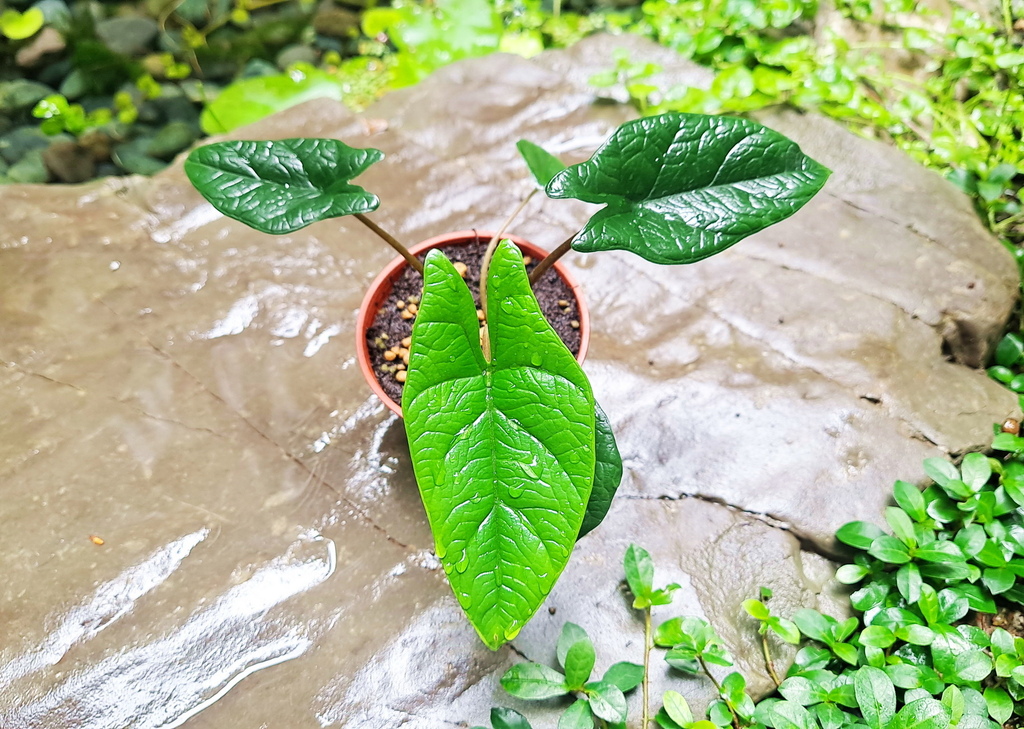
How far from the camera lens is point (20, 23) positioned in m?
2.55

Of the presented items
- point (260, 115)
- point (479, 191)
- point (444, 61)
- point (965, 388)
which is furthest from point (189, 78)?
point (965, 388)

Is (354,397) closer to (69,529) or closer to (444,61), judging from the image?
(69,529)

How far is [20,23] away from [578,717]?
3.24m

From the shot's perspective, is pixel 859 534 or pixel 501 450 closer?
pixel 501 450

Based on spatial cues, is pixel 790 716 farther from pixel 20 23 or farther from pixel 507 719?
pixel 20 23

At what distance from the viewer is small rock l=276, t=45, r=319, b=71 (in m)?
2.82

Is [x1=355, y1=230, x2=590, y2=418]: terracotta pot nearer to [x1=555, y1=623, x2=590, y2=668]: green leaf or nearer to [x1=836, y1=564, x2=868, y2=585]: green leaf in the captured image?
[x1=555, y1=623, x2=590, y2=668]: green leaf

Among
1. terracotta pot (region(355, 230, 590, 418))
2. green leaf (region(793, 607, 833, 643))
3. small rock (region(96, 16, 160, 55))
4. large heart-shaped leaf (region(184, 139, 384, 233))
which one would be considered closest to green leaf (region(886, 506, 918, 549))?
green leaf (region(793, 607, 833, 643))

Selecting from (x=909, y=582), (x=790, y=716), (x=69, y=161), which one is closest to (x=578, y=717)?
(x=790, y=716)

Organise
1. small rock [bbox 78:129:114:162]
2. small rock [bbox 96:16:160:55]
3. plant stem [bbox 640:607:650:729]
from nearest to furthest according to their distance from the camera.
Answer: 1. plant stem [bbox 640:607:650:729]
2. small rock [bbox 78:129:114:162]
3. small rock [bbox 96:16:160:55]

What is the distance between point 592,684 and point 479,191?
144 centimetres

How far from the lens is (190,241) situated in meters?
1.84

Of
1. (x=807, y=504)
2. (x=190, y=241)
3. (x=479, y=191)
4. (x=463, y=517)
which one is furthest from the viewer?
(x=479, y=191)

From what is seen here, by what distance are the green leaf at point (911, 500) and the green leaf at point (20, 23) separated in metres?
3.44
